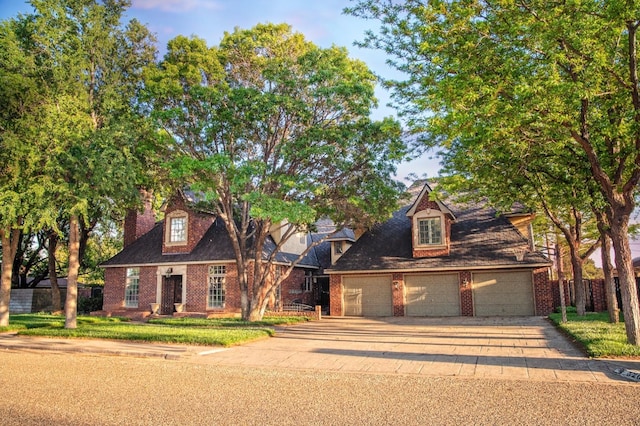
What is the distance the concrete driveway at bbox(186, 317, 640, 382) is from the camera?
29.1ft

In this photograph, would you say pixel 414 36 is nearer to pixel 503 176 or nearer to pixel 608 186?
pixel 503 176

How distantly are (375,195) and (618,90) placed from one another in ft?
34.0

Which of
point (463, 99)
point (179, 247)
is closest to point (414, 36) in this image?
point (463, 99)

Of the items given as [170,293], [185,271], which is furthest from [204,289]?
[170,293]

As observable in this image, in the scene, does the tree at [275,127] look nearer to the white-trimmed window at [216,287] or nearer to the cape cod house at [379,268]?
the cape cod house at [379,268]

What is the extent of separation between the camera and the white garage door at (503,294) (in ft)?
71.5

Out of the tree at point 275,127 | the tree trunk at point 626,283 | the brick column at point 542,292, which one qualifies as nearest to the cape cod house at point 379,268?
the brick column at point 542,292

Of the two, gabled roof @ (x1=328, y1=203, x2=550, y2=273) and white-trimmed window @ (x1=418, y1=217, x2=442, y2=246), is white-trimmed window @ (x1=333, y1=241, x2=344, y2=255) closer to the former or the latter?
gabled roof @ (x1=328, y1=203, x2=550, y2=273)

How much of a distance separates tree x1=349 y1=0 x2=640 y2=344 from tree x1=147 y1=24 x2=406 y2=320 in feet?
21.7

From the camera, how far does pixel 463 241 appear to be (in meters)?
23.7

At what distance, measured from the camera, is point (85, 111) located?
1731cm

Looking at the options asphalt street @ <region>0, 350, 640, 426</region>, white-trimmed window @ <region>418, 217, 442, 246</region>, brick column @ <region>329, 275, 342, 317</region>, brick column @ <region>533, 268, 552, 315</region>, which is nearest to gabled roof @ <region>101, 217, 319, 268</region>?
brick column @ <region>329, 275, 342, 317</region>

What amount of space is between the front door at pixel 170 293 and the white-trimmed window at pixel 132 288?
5.67 ft

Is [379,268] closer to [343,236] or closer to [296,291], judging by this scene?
[343,236]
